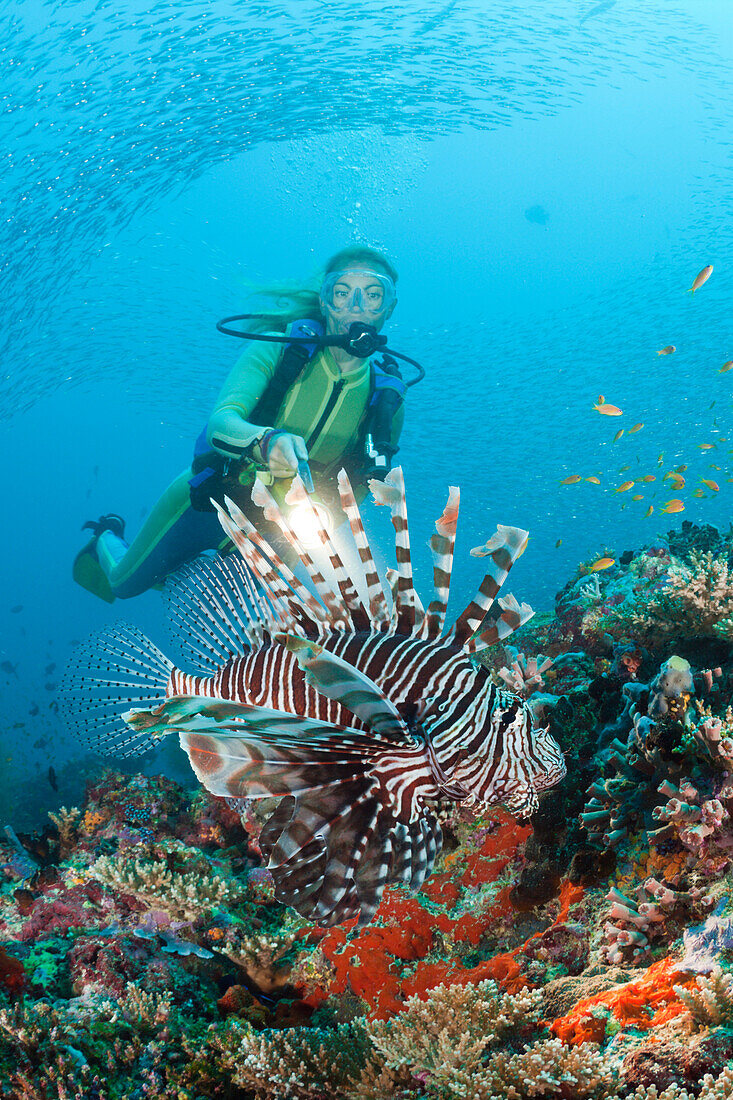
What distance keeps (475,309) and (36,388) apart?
3514 centimetres

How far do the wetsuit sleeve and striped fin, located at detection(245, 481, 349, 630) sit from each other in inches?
97.4

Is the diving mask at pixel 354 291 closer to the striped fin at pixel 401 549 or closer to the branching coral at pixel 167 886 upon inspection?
the striped fin at pixel 401 549

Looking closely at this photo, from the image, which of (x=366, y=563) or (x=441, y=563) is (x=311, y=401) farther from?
(x=441, y=563)

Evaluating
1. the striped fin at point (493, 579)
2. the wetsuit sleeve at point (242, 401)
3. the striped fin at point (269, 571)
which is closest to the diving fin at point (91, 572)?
the wetsuit sleeve at point (242, 401)

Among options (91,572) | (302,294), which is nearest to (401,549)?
(302,294)

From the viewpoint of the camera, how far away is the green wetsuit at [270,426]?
6.22 m

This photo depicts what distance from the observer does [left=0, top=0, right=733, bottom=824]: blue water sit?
23.7 metres

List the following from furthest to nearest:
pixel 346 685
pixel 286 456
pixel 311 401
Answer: pixel 311 401
pixel 286 456
pixel 346 685

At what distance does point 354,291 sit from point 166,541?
12.3 ft

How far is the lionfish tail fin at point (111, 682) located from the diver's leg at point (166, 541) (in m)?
3.25

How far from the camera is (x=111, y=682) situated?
2.98m

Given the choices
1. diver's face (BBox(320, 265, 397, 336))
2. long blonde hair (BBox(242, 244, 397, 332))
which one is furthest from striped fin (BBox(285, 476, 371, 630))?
long blonde hair (BBox(242, 244, 397, 332))

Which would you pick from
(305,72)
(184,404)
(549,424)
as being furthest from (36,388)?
(549,424)

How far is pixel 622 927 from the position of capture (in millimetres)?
Result: 2094
